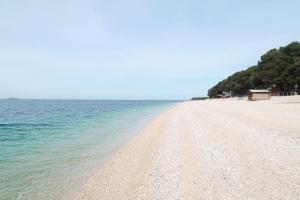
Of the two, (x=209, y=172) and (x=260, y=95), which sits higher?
(x=260, y=95)

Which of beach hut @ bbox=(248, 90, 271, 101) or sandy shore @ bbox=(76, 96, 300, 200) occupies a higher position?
beach hut @ bbox=(248, 90, 271, 101)

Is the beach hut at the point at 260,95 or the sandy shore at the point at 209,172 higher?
the beach hut at the point at 260,95

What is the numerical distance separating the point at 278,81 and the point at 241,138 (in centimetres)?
5770

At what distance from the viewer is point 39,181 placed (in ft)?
34.4

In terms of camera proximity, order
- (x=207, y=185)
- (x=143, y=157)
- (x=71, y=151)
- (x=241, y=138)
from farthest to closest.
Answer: (x=71, y=151)
(x=241, y=138)
(x=143, y=157)
(x=207, y=185)

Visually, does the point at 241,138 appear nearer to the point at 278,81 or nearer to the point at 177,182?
the point at 177,182

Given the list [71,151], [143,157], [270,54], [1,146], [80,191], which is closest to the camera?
[80,191]

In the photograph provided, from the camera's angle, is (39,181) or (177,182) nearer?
(177,182)

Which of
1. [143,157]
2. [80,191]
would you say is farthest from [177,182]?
[143,157]

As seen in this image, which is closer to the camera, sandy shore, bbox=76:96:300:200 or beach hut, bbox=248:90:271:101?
sandy shore, bbox=76:96:300:200

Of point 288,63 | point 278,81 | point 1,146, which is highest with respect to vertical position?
point 288,63

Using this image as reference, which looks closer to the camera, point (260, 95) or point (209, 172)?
point (209, 172)

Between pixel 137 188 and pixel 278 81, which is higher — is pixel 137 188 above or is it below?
below

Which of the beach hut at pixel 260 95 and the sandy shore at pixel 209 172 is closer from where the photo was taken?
the sandy shore at pixel 209 172
